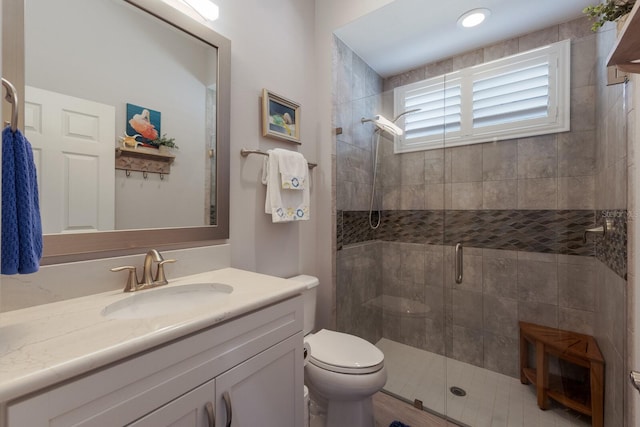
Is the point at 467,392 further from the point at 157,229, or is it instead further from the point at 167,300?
the point at 157,229

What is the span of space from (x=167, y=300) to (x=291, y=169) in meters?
0.92

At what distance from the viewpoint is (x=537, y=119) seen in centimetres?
177

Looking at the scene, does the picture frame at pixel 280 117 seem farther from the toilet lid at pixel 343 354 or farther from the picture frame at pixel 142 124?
the toilet lid at pixel 343 354

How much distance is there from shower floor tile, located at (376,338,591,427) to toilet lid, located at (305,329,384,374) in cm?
59

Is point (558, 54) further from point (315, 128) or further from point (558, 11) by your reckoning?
point (315, 128)

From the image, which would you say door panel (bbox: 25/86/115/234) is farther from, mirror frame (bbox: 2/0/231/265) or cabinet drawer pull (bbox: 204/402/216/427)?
cabinet drawer pull (bbox: 204/402/216/427)

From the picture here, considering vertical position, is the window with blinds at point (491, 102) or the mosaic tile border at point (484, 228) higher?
the window with blinds at point (491, 102)

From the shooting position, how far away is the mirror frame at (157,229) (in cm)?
82

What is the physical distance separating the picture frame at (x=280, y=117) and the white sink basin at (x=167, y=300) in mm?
921

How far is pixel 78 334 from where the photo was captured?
622 millimetres

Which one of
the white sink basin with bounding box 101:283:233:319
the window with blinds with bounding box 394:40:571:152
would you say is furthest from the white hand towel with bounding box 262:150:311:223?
the window with blinds with bounding box 394:40:571:152

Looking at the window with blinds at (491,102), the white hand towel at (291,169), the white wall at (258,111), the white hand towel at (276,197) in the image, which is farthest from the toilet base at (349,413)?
the window with blinds at (491,102)

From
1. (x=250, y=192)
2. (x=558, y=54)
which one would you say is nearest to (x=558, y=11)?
(x=558, y=54)

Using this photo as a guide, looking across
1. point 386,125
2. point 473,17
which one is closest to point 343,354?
point 386,125
